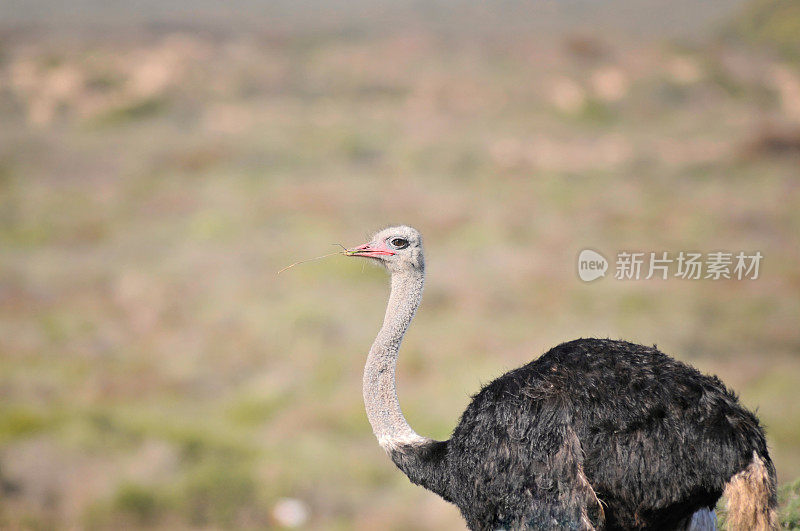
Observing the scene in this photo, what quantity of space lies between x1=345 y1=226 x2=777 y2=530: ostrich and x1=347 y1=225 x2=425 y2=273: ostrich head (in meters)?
1.07

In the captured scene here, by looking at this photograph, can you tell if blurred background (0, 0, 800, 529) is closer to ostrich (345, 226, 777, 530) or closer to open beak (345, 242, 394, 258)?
ostrich (345, 226, 777, 530)

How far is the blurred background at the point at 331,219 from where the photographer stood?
A: 19.8 metres

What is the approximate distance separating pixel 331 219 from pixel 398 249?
27.1 m

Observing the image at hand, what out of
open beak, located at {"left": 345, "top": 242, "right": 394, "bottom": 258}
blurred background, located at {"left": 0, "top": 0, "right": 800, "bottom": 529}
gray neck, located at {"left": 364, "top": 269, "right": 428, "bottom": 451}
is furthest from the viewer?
blurred background, located at {"left": 0, "top": 0, "right": 800, "bottom": 529}

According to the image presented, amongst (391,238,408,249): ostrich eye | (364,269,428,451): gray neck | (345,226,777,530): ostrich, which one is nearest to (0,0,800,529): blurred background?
(345,226,777,530): ostrich

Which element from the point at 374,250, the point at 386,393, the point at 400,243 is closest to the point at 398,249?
the point at 400,243

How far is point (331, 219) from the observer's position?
33688mm

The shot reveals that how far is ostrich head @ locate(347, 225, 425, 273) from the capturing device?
666 centimetres

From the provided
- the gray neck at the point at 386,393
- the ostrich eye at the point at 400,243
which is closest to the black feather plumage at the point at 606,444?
the gray neck at the point at 386,393

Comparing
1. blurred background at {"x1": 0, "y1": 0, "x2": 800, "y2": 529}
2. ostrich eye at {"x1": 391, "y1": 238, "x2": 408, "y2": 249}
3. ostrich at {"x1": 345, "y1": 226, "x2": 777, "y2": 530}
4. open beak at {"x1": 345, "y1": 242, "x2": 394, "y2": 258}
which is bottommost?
ostrich at {"x1": 345, "y1": 226, "x2": 777, "y2": 530}

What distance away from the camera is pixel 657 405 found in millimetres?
5523

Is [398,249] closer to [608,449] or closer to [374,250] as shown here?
[374,250]

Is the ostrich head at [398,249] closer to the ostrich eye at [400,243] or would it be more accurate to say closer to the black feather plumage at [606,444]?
the ostrich eye at [400,243]

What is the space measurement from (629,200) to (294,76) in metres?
16.8
